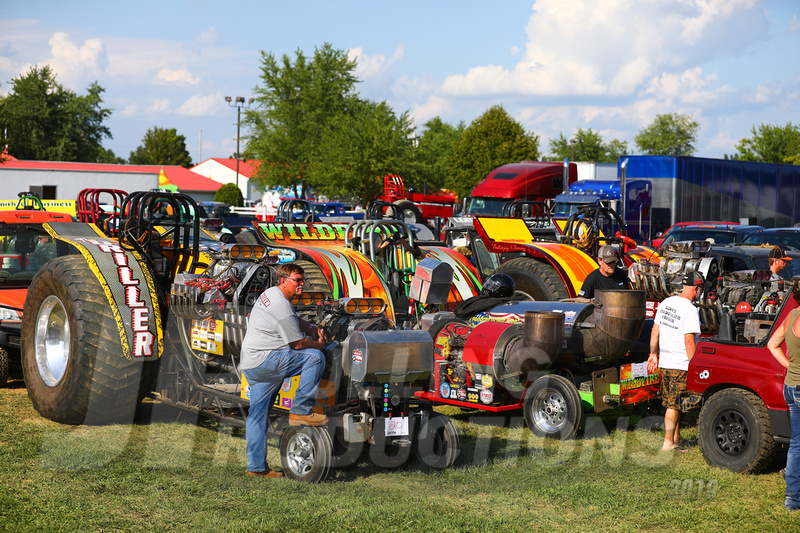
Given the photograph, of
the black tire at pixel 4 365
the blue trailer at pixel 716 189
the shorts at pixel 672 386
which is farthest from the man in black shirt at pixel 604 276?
the blue trailer at pixel 716 189

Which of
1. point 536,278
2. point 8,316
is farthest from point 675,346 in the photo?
point 8,316

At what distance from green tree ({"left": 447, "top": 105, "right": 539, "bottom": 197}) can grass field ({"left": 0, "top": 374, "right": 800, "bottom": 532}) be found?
52618 millimetres

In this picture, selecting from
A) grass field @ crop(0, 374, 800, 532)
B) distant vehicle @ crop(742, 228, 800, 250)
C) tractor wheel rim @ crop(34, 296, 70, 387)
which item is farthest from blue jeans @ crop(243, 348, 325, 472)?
distant vehicle @ crop(742, 228, 800, 250)

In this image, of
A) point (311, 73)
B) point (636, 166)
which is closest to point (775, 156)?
point (311, 73)

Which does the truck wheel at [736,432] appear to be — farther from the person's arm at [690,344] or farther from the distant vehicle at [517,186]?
the distant vehicle at [517,186]

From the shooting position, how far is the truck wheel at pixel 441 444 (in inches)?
255

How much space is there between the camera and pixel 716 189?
2461 cm

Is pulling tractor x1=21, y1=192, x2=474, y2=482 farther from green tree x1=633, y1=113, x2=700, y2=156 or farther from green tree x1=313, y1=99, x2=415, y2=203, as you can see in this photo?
green tree x1=633, y1=113, x2=700, y2=156

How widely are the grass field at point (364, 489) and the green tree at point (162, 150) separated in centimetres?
11032

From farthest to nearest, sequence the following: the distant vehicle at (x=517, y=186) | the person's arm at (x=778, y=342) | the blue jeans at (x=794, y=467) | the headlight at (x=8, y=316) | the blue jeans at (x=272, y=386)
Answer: the distant vehicle at (x=517, y=186)
the headlight at (x=8, y=316)
the person's arm at (x=778, y=342)
the blue jeans at (x=272, y=386)
the blue jeans at (x=794, y=467)

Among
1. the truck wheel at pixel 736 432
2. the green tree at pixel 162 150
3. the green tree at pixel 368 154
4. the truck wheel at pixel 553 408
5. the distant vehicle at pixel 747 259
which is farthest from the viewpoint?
the green tree at pixel 162 150

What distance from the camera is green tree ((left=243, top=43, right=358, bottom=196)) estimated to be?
49906 millimetres

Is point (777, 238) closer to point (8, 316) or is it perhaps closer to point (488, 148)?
point (8, 316)

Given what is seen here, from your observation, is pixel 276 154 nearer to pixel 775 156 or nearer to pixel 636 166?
pixel 636 166
